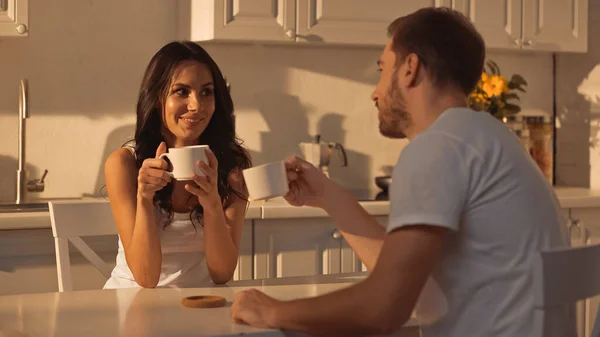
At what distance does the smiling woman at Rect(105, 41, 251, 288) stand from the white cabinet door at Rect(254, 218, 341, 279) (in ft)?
2.13

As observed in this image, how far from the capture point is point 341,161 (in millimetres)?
3857

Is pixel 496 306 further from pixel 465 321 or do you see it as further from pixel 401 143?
pixel 401 143

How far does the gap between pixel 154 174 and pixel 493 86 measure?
211 centimetres

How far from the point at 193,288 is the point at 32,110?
1.88 meters

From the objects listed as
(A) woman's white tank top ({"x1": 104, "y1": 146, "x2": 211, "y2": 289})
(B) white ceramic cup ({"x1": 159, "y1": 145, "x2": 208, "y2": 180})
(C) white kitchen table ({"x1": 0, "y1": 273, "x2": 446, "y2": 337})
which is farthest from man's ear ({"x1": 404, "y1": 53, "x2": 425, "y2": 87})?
(A) woman's white tank top ({"x1": 104, "y1": 146, "x2": 211, "y2": 289})

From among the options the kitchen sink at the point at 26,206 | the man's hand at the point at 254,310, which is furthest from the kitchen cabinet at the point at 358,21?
the man's hand at the point at 254,310

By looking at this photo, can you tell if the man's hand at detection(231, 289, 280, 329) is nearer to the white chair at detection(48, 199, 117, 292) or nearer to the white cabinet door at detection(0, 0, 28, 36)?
the white chair at detection(48, 199, 117, 292)

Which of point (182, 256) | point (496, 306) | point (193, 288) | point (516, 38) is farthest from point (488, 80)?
point (496, 306)

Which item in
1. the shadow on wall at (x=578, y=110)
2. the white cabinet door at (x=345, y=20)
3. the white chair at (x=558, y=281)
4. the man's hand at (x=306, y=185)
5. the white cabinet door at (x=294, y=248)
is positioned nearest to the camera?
the white chair at (x=558, y=281)

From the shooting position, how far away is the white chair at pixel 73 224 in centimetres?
225

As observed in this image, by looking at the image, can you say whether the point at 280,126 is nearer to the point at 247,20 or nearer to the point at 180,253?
the point at 247,20

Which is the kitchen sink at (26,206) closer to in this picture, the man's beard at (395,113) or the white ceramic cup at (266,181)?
the white ceramic cup at (266,181)

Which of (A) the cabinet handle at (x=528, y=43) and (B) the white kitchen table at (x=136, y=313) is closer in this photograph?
(B) the white kitchen table at (x=136, y=313)

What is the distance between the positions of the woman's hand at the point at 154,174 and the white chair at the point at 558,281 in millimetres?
941
